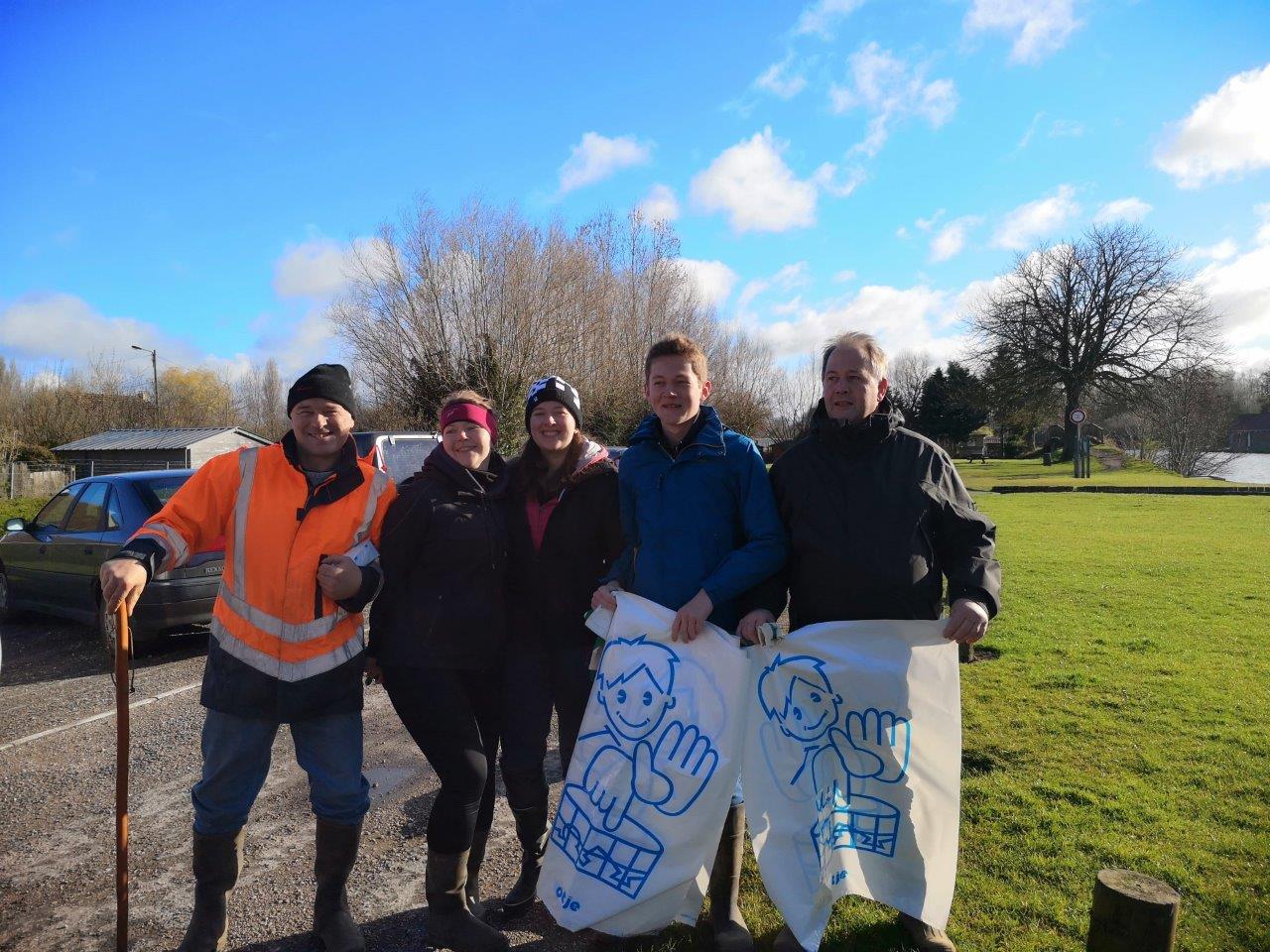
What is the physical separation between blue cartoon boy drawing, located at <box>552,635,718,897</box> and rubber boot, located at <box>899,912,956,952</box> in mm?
948

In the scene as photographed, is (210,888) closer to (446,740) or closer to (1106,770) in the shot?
(446,740)

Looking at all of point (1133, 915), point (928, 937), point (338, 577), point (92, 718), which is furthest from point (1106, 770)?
point (92, 718)

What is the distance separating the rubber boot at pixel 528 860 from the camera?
305 cm

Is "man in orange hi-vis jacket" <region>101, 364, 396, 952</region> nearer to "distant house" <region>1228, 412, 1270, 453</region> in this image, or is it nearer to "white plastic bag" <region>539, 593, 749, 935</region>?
"white plastic bag" <region>539, 593, 749, 935</region>

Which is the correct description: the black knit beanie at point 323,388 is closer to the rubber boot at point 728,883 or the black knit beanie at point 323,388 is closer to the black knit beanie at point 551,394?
the black knit beanie at point 551,394

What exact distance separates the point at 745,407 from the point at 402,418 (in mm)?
15424

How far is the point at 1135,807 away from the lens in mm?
3797

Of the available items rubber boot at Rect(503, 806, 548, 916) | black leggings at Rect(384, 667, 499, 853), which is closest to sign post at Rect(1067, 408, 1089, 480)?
rubber boot at Rect(503, 806, 548, 916)

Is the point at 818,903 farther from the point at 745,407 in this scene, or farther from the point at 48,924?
the point at 745,407

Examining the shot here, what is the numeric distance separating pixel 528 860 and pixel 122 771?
5.10 ft

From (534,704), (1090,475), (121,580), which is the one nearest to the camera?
(121,580)

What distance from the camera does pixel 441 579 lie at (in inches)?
112

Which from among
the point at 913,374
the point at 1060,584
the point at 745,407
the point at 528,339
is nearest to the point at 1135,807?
the point at 1060,584

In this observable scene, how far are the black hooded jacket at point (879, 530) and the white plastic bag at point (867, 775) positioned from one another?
121 millimetres
